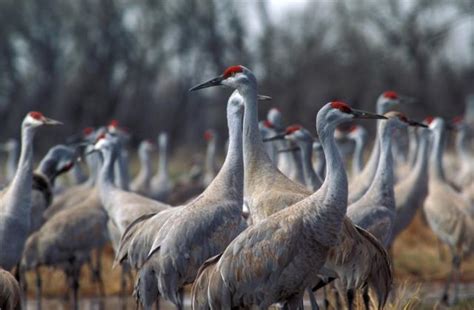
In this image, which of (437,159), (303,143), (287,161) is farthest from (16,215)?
(437,159)

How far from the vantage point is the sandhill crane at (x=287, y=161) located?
30.0 ft

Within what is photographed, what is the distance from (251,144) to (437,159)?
16.0ft

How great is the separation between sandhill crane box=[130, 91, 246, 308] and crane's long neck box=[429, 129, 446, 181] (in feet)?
16.1

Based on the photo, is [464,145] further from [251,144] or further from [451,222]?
[251,144]

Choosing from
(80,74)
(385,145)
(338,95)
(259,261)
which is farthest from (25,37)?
Answer: (259,261)

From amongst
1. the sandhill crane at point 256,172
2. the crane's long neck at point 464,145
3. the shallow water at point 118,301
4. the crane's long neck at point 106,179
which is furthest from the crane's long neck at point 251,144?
the crane's long neck at point 464,145

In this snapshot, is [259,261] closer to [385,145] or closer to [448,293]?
[385,145]

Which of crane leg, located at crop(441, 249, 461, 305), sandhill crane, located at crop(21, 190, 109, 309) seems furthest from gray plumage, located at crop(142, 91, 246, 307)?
crane leg, located at crop(441, 249, 461, 305)

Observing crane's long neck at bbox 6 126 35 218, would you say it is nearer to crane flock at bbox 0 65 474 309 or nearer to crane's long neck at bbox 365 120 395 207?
crane flock at bbox 0 65 474 309

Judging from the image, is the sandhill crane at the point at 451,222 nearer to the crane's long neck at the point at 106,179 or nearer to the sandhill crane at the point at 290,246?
the crane's long neck at the point at 106,179

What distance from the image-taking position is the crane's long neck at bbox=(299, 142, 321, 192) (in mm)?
8305

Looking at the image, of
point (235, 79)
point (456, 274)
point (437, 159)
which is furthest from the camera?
point (437, 159)

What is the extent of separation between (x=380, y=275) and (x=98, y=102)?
26.4m

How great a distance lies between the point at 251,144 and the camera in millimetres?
6996
